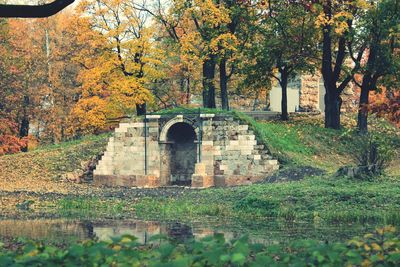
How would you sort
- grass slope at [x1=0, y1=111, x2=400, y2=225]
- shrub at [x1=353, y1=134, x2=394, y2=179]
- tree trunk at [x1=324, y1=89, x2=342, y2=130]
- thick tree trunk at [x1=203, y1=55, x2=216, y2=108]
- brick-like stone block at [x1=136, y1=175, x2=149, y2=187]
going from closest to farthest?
1. grass slope at [x1=0, y1=111, x2=400, y2=225]
2. shrub at [x1=353, y1=134, x2=394, y2=179]
3. brick-like stone block at [x1=136, y1=175, x2=149, y2=187]
4. thick tree trunk at [x1=203, y1=55, x2=216, y2=108]
5. tree trunk at [x1=324, y1=89, x2=342, y2=130]

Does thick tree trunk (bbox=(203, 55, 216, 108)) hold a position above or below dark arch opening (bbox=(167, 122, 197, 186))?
above

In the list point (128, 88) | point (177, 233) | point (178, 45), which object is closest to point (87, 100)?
point (128, 88)

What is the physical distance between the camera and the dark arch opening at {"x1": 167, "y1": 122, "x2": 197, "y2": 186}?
38.8m

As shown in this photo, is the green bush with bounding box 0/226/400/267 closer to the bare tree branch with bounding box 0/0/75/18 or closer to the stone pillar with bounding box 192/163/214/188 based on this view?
the bare tree branch with bounding box 0/0/75/18

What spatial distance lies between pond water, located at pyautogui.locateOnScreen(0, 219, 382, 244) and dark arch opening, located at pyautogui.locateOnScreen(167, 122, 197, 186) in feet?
57.2

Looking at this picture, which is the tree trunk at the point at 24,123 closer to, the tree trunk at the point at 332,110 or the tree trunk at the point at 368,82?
the tree trunk at the point at 332,110

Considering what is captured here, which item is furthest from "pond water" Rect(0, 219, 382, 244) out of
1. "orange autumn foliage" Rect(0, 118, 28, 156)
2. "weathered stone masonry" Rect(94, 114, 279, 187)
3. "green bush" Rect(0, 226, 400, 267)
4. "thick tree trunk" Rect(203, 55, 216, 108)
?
"orange autumn foliage" Rect(0, 118, 28, 156)

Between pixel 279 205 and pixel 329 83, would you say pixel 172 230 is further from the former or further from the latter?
pixel 329 83

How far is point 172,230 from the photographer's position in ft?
62.0

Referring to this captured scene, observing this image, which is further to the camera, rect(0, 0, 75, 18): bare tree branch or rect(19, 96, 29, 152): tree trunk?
rect(19, 96, 29, 152): tree trunk

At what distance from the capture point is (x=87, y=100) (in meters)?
43.3

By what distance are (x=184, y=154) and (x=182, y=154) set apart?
0.10 meters

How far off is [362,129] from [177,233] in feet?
82.8

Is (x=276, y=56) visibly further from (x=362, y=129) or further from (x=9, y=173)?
(x=9, y=173)
